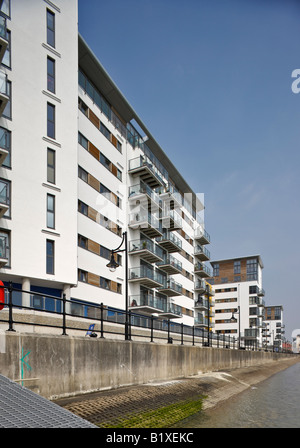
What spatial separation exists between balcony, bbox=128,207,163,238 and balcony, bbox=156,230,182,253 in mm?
3455

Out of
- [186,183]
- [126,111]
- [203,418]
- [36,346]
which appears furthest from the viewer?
[186,183]

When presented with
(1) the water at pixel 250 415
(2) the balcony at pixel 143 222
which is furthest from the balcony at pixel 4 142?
(1) the water at pixel 250 415

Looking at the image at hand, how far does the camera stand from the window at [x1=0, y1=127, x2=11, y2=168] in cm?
2380

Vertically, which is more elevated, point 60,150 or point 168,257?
point 60,150

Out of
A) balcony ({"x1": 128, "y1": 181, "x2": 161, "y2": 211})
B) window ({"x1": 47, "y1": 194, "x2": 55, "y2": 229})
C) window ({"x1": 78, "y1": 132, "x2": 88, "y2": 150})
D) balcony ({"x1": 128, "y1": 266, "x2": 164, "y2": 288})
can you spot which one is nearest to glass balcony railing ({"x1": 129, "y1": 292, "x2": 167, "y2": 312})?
balcony ({"x1": 128, "y1": 266, "x2": 164, "y2": 288})

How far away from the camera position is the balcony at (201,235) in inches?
2424

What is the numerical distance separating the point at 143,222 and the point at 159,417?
29477 millimetres

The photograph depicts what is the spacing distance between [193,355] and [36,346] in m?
12.5

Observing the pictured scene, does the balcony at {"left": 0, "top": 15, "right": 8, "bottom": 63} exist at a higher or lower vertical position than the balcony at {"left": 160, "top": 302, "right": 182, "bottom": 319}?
higher

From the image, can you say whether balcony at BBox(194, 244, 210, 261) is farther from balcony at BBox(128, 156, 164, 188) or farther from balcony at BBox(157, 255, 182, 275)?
balcony at BBox(128, 156, 164, 188)

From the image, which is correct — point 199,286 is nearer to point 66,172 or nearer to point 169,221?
point 169,221

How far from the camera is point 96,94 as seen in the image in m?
34.2
